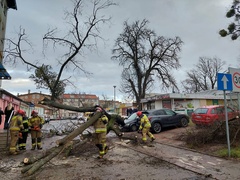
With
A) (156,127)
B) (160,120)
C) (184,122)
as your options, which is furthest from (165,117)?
(184,122)

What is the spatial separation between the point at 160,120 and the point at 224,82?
7.07m

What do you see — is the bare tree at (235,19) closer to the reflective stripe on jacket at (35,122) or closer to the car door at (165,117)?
the car door at (165,117)

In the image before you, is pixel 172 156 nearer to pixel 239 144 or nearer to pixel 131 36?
pixel 239 144

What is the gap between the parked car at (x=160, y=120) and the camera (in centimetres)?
1381

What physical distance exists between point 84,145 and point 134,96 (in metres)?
26.2

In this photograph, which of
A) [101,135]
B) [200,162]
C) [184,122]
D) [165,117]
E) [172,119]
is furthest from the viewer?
[184,122]

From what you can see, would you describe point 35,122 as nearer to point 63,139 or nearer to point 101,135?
point 63,139

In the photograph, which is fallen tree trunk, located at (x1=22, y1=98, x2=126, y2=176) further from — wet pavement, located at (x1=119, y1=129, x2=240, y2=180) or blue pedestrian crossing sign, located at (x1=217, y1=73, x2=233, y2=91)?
blue pedestrian crossing sign, located at (x1=217, y1=73, x2=233, y2=91)

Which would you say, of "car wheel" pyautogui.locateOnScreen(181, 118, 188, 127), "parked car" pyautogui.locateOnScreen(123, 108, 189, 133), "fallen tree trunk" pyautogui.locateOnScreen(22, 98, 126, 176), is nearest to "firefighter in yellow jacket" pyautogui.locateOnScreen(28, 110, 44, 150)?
"fallen tree trunk" pyautogui.locateOnScreen(22, 98, 126, 176)

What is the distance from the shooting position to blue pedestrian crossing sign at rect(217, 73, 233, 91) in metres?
7.21

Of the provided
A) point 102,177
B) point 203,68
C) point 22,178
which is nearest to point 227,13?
point 102,177

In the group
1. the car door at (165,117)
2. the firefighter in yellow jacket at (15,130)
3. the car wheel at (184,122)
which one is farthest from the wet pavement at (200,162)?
the car wheel at (184,122)

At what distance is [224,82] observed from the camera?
728cm

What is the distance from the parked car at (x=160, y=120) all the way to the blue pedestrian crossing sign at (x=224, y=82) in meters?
6.90
